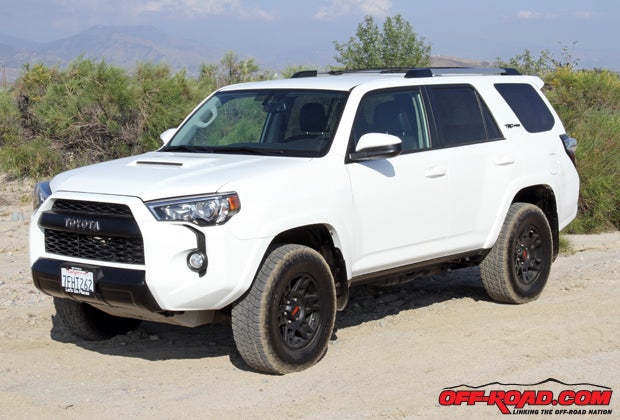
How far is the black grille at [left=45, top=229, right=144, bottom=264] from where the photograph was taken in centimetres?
571

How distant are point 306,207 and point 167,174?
34.8 inches

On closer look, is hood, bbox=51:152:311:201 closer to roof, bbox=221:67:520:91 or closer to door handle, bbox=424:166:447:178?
roof, bbox=221:67:520:91

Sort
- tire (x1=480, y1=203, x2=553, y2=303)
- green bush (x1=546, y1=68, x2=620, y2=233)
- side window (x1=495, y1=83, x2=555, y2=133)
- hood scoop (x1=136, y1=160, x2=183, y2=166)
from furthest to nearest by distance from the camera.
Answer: green bush (x1=546, y1=68, x2=620, y2=233)
side window (x1=495, y1=83, x2=555, y2=133)
tire (x1=480, y1=203, x2=553, y2=303)
hood scoop (x1=136, y1=160, x2=183, y2=166)

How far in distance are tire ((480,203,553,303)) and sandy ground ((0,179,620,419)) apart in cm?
16

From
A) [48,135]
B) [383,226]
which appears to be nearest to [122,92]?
[48,135]

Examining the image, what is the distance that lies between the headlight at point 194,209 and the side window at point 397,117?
4.63ft

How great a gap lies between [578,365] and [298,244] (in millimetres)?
1927

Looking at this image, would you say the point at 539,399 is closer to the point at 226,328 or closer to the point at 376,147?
the point at 376,147

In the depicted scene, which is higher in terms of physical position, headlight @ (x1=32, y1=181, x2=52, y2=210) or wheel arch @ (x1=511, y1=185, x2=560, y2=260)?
headlight @ (x1=32, y1=181, x2=52, y2=210)

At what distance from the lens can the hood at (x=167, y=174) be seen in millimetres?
5703

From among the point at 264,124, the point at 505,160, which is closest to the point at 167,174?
the point at 264,124

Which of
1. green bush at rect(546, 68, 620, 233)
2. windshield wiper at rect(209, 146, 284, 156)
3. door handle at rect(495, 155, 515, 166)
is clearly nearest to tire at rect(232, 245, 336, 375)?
windshield wiper at rect(209, 146, 284, 156)

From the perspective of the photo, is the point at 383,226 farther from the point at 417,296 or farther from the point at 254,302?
the point at 417,296

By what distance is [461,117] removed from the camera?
298 inches
